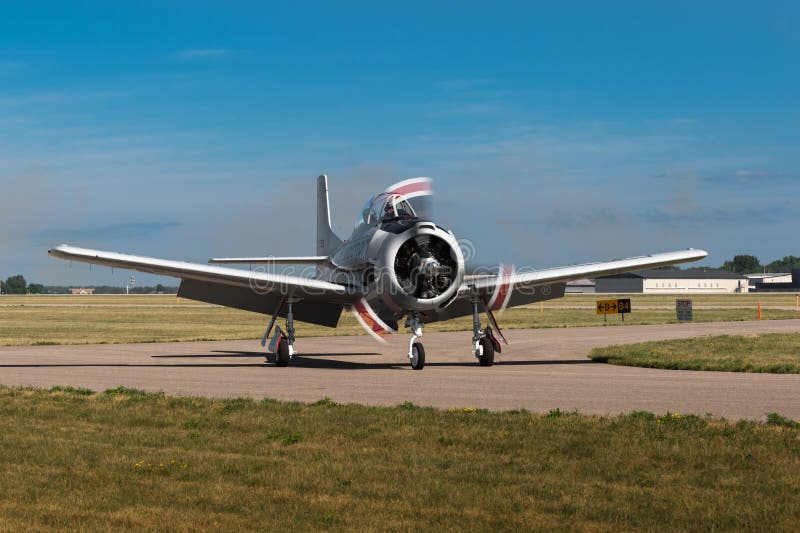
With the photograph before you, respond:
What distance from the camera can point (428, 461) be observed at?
372 inches

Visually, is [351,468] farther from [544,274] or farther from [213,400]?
[544,274]

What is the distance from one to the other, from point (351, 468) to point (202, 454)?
5.97 feet

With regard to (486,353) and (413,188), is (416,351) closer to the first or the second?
(486,353)

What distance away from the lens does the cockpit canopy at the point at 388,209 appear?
2219cm

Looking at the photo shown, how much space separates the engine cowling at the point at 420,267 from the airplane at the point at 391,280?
23 millimetres

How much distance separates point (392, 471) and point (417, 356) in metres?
12.5

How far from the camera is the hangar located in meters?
177

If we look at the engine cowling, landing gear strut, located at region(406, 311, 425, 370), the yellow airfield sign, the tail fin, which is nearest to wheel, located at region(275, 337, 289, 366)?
the engine cowling

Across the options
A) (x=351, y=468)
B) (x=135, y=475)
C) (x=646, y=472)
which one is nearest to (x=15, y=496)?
(x=135, y=475)

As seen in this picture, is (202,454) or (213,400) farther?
(213,400)

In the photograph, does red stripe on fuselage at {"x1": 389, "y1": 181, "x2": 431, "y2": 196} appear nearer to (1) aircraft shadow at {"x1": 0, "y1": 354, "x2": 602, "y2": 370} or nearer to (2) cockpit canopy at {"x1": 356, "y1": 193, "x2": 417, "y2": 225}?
→ (2) cockpit canopy at {"x1": 356, "y1": 193, "x2": 417, "y2": 225}

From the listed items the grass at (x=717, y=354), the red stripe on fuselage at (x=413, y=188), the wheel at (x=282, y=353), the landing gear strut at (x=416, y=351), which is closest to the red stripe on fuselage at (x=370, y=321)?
the landing gear strut at (x=416, y=351)

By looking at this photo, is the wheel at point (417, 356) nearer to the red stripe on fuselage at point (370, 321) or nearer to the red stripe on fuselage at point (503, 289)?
the red stripe on fuselage at point (370, 321)

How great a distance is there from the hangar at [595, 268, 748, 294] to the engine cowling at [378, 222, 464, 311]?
159 m
